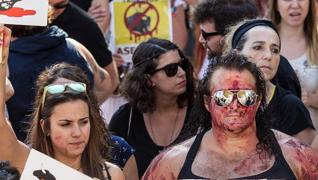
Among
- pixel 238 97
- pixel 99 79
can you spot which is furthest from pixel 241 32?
pixel 99 79

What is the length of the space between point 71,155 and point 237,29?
140 cm

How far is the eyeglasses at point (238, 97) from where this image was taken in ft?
14.1

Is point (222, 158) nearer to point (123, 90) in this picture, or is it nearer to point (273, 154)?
point (273, 154)

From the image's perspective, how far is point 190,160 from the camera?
434 cm

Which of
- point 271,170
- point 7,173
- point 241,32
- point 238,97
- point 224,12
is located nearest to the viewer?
point 7,173

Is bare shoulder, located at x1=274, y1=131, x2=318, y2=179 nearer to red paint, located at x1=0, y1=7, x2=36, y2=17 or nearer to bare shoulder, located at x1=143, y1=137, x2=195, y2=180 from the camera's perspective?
bare shoulder, located at x1=143, y1=137, x2=195, y2=180

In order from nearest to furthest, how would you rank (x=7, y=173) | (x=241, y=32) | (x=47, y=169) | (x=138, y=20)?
1. (x=7, y=173)
2. (x=47, y=169)
3. (x=241, y=32)
4. (x=138, y=20)

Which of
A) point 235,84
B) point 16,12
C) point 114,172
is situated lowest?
point 114,172

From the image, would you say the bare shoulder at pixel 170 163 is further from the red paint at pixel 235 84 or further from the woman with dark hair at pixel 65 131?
the red paint at pixel 235 84

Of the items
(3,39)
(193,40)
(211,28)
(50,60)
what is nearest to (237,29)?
(211,28)

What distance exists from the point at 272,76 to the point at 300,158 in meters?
0.94

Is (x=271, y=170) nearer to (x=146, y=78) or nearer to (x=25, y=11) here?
(x=25, y=11)

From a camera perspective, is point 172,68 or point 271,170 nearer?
point 271,170

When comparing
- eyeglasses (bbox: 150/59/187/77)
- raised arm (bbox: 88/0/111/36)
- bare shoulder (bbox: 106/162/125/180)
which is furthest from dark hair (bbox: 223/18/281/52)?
raised arm (bbox: 88/0/111/36)
